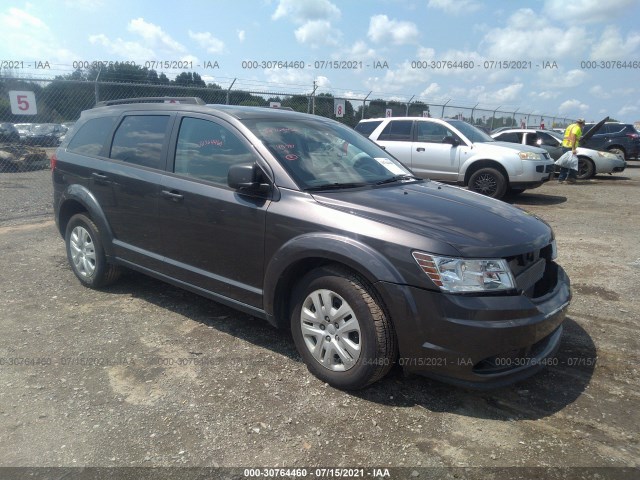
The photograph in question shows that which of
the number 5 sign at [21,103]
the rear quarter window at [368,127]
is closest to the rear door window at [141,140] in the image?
the number 5 sign at [21,103]

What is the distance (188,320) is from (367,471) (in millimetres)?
2285

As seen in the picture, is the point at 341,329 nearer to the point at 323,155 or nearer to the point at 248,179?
the point at 248,179

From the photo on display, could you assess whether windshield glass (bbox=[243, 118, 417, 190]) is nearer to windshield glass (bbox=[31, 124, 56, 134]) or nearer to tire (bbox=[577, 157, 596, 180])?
tire (bbox=[577, 157, 596, 180])

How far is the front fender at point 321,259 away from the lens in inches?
111

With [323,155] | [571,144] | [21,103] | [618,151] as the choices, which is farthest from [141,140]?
[618,151]

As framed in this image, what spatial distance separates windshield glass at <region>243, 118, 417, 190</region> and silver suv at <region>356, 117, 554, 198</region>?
6453 mm

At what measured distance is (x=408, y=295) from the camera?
9.02 feet

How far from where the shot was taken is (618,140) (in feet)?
60.8

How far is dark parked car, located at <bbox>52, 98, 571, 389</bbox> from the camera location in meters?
2.74

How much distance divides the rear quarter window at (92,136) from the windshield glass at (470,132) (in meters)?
7.77

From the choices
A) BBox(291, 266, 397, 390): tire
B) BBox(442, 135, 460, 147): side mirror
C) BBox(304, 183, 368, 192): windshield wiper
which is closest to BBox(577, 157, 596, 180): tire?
BBox(442, 135, 460, 147): side mirror

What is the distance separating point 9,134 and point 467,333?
18.0m

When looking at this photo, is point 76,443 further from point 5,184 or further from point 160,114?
point 5,184

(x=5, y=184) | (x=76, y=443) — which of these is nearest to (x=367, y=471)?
(x=76, y=443)
